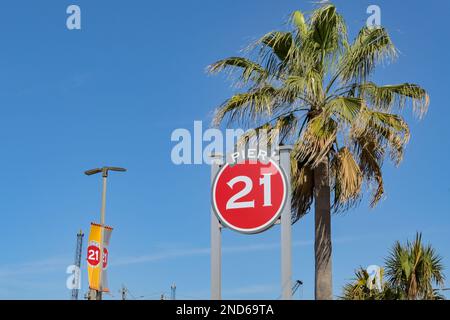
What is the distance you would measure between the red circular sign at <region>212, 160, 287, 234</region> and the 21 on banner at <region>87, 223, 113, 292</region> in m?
23.1

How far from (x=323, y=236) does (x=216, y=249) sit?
19.3ft

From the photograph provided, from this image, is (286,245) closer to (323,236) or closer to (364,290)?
(323,236)

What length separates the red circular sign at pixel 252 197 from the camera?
6684 millimetres

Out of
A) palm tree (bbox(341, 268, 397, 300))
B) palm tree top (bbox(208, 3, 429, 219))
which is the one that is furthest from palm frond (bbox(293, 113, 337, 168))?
palm tree (bbox(341, 268, 397, 300))

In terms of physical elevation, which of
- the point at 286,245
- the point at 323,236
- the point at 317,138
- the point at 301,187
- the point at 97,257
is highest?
the point at 97,257

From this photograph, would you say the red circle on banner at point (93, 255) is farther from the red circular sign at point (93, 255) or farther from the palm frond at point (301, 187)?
the palm frond at point (301, 187)

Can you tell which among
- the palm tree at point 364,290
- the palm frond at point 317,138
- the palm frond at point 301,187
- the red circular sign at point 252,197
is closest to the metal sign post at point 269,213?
the red circular sign at point 252,197

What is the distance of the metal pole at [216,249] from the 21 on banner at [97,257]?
22742 millimetres

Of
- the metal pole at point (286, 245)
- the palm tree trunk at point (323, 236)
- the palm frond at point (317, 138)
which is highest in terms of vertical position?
the palm frond at point (317, 138)

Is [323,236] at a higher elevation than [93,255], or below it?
below

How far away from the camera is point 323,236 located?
12758 millimetres

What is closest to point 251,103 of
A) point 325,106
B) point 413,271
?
point 325,106
